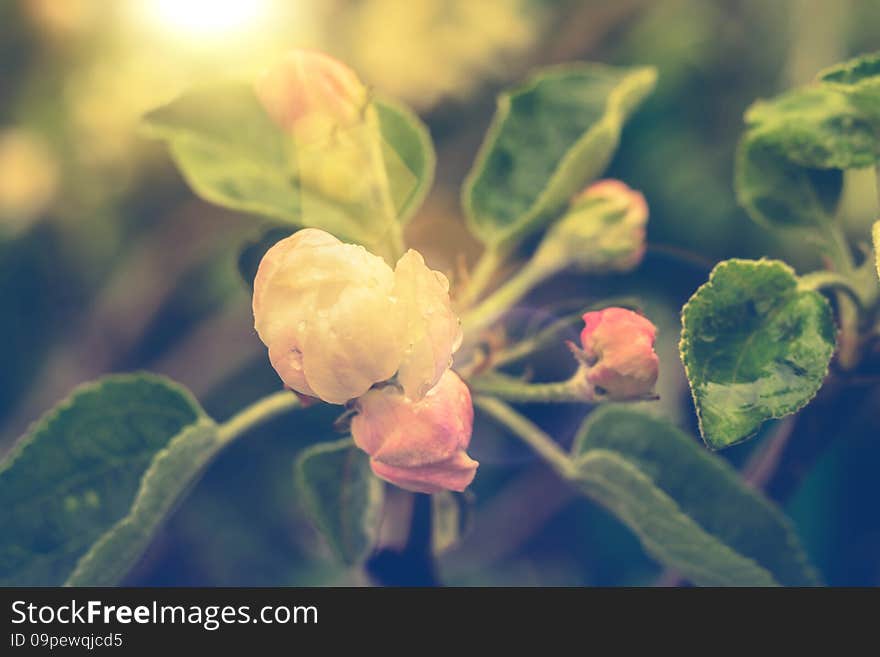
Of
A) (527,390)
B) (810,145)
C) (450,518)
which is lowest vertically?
(450,518)

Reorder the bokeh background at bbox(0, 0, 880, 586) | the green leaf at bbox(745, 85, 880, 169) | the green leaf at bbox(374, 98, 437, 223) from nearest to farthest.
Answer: the green leaf at bbox(745, 85, 880, 169) → the green leaf at bbox(374, 98, 437, 223) → the bokeh background at bbox(0, 0, 880, 586)

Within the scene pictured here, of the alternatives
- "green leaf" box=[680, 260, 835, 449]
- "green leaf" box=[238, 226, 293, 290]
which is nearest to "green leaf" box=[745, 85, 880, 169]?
"green leaf" box=[680, 260, 835, 449]

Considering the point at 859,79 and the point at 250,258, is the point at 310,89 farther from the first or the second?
the point at 859,79

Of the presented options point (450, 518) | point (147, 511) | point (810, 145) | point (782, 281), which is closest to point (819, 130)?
point (810, 145)

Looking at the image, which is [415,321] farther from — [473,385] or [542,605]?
[542,605]

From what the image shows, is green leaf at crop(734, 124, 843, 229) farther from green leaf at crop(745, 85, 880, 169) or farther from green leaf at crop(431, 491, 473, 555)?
green leaf at crop(431, 491, 473, 555)
